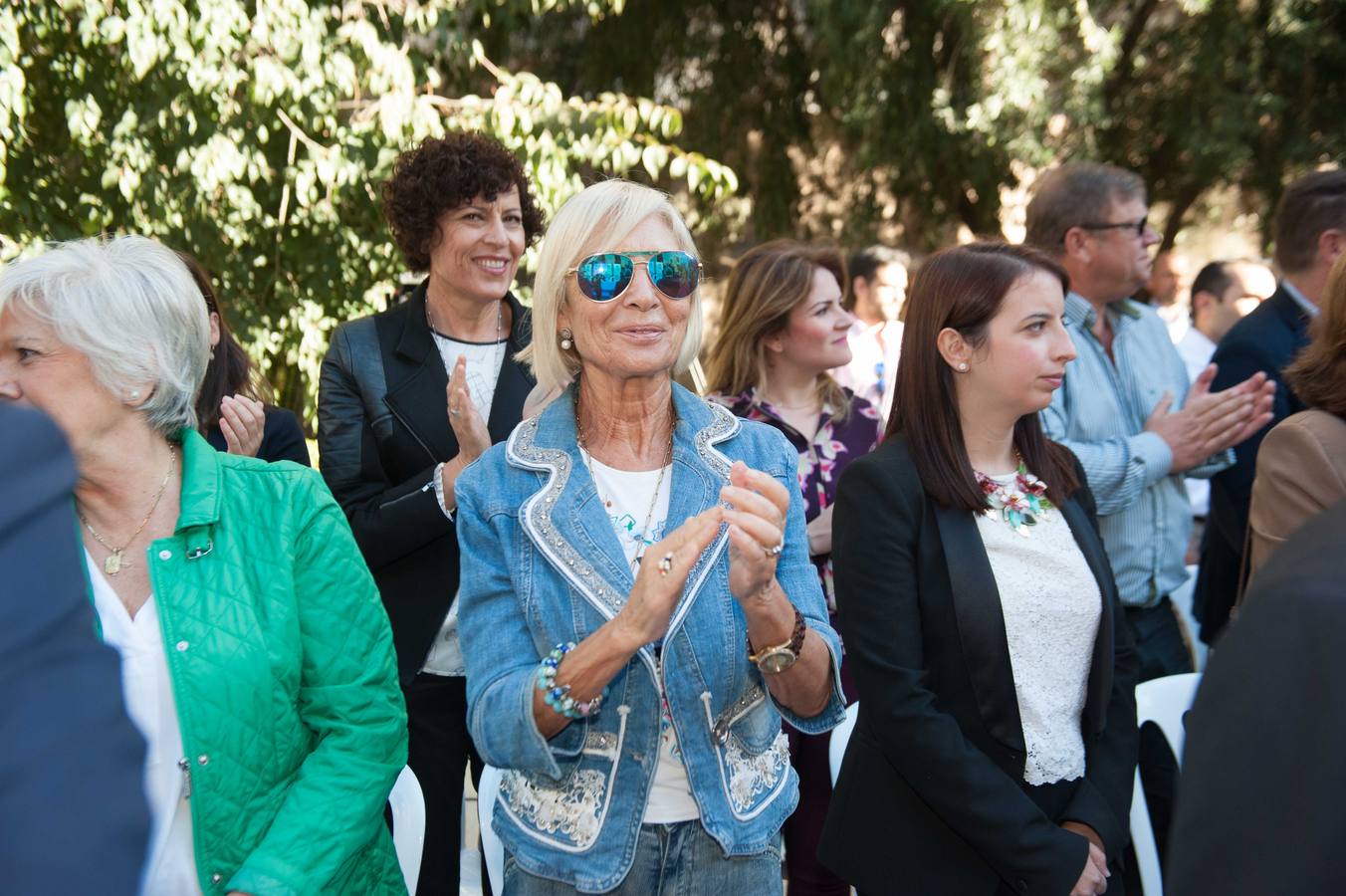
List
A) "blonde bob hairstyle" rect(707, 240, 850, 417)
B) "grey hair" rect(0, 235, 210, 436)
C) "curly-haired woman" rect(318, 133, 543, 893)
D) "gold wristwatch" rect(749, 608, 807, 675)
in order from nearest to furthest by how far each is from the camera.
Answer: "gold wristwatch" rect(749, 608, 807, 675)
"grey hair" rect(0, 235, 210, 436)
"curly-haired woman" rect(318, 133, 543, 893)
"blonde bob hairstyle" rect(707, 240, 850, 417)

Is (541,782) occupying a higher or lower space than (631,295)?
lower

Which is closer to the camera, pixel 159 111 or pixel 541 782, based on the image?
pixel 541 782

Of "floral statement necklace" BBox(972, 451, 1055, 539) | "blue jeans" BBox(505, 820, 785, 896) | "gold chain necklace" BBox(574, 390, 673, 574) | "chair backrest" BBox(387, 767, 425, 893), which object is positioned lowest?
"chair backrest" BBox(387, 767, 425, 893)

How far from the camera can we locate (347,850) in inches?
93.3

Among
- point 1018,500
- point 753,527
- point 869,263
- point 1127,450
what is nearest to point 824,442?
point 1127,450

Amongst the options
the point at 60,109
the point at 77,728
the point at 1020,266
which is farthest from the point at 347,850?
the point at 60,109

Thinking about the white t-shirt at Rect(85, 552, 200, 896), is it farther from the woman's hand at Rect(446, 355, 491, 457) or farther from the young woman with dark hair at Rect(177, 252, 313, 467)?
the young woman with dark hair at Rect(177, 252, 313, 467)

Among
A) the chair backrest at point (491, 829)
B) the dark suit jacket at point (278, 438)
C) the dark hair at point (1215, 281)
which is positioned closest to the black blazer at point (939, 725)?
the chair backrest at point (491, 829)

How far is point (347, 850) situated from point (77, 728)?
1.46 m

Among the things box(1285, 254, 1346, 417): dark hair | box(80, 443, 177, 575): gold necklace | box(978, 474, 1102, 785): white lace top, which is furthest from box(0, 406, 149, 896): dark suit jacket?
box(1285, 254, 1346, 417): dark hair

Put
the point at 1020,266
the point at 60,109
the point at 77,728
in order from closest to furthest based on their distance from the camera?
the point at 77,728 < the point at 1020,266 < the point at 60,109

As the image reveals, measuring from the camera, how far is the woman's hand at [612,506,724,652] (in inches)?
78.1

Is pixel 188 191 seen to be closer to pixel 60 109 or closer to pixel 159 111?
pixel 159 111

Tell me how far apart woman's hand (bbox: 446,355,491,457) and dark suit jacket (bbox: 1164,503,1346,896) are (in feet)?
7.45
